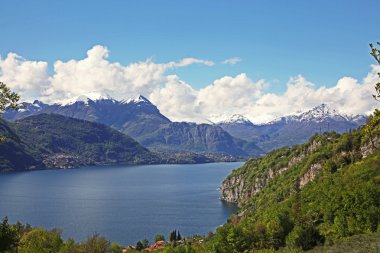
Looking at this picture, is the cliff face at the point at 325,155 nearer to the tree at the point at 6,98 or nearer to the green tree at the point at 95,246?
the green tree at the point at 95,246

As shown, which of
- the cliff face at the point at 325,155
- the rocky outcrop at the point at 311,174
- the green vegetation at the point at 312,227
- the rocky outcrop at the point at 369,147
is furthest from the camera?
the rocky outcrop at the point at 311,174

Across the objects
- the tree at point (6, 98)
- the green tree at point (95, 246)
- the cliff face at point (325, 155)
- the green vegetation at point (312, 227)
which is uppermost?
the tree at point (6, 98)

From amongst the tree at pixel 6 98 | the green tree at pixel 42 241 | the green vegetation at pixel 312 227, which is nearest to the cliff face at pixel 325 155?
the green vegetation at pixel 312 227

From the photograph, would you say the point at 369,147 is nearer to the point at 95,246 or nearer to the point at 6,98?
the point at 95,246

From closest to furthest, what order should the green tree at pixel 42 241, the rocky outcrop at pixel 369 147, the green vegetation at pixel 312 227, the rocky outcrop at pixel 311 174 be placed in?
the green vegetation at pixel 312 227 → the green tree at pixel 42 241 → the rocky outcrop at pixel 369 147 → the rocky outcrop at pixel 311 174

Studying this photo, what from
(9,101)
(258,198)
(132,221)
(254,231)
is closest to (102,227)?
(132,221)

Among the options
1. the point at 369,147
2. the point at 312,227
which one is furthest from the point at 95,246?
the point at 369,147

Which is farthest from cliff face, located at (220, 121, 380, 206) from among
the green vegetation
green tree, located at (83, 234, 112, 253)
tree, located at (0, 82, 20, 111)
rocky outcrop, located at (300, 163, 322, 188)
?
tree, located at (0, 82, 20, 111)

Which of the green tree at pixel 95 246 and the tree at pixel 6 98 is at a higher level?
the tree at pixel 6 98

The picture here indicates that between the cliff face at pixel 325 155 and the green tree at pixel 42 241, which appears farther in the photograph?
the cliff face at pixel 325 155

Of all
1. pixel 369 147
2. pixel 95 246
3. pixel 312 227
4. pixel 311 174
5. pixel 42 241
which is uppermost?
pixel 369 147

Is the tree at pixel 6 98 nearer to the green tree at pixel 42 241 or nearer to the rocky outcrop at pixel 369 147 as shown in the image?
the green tree at pixel 42 241

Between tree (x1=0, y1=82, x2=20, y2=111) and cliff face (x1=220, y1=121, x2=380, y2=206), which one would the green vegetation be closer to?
cliff face (x1=220, y1=121, x2=380, y2=206)

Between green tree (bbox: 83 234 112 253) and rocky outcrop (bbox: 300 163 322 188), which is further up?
rocky outcrop (bbox: 300 163 322 188)
